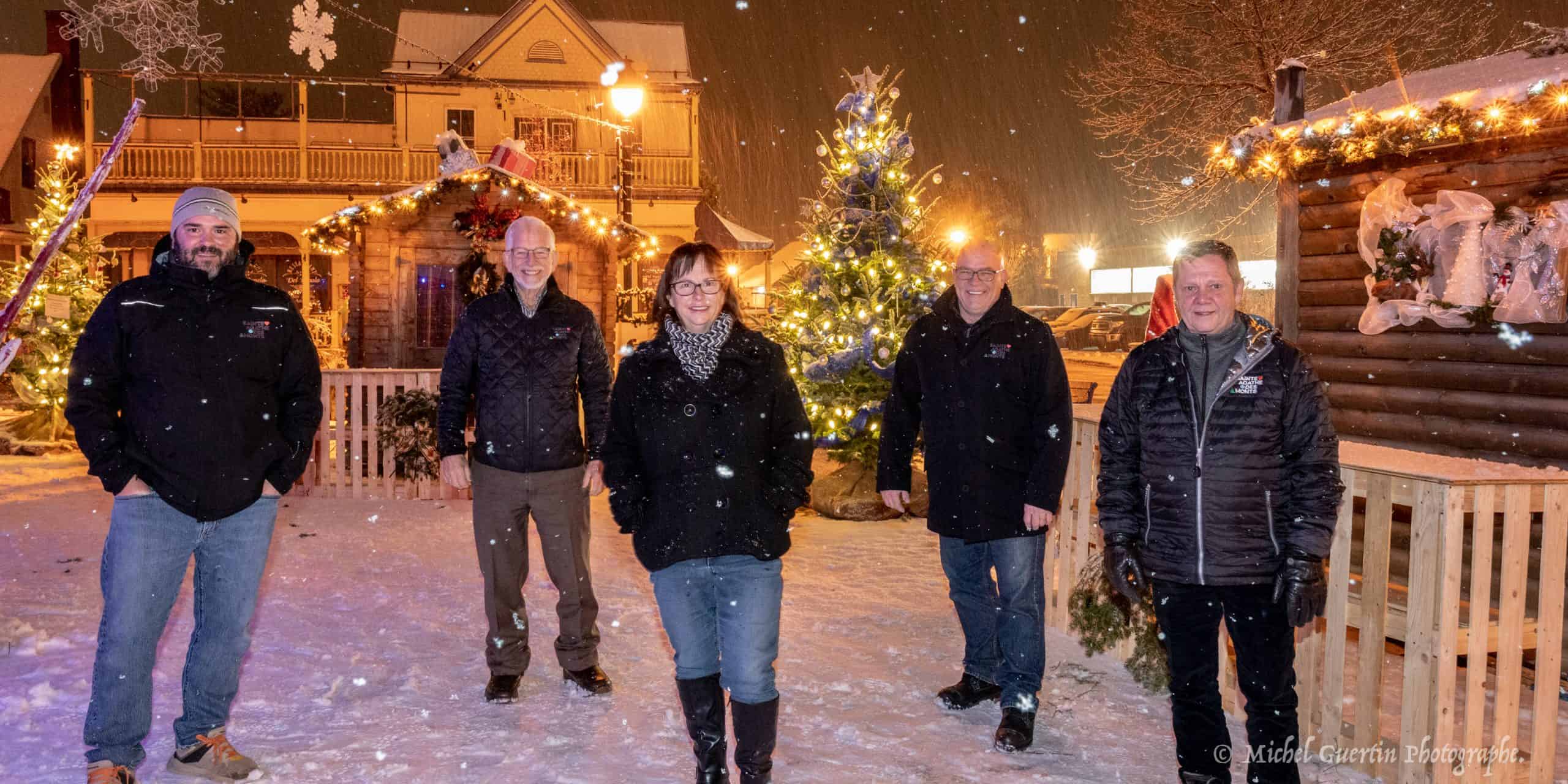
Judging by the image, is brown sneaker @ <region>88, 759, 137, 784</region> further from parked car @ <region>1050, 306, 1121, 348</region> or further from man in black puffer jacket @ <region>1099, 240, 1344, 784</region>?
parked car @ <region>1050, 306, 1121, 348</region>

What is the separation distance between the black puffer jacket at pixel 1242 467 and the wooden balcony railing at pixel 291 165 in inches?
930

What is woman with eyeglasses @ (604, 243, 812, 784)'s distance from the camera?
3.39 m

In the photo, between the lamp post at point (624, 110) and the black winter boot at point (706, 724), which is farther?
the lamp post at point (624, 110)

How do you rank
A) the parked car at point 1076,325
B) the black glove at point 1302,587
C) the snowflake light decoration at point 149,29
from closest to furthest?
the black glove at point 1302,587 → the snowflake light decoration at point 149,29 → the parked car at point 1076,325

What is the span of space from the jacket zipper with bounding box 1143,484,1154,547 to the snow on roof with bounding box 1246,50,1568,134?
380 centimetres

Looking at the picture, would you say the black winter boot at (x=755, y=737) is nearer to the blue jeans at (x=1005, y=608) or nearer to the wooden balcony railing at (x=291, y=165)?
the blue jeans at (x=1005, y=608)

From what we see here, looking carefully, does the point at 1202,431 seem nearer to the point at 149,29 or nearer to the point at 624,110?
the point at 149,29

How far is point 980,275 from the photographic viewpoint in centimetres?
454

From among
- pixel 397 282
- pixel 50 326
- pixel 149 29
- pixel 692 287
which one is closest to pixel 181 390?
pixel 692 287

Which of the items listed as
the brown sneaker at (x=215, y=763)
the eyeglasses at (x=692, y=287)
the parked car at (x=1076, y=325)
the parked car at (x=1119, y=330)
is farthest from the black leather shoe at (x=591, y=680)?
the parked car at (x=1119, y=330)

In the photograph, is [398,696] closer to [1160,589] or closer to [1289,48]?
[1160,589]

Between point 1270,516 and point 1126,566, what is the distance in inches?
20.2

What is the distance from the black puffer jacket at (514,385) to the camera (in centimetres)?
463

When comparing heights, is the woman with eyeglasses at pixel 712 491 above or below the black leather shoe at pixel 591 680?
above
